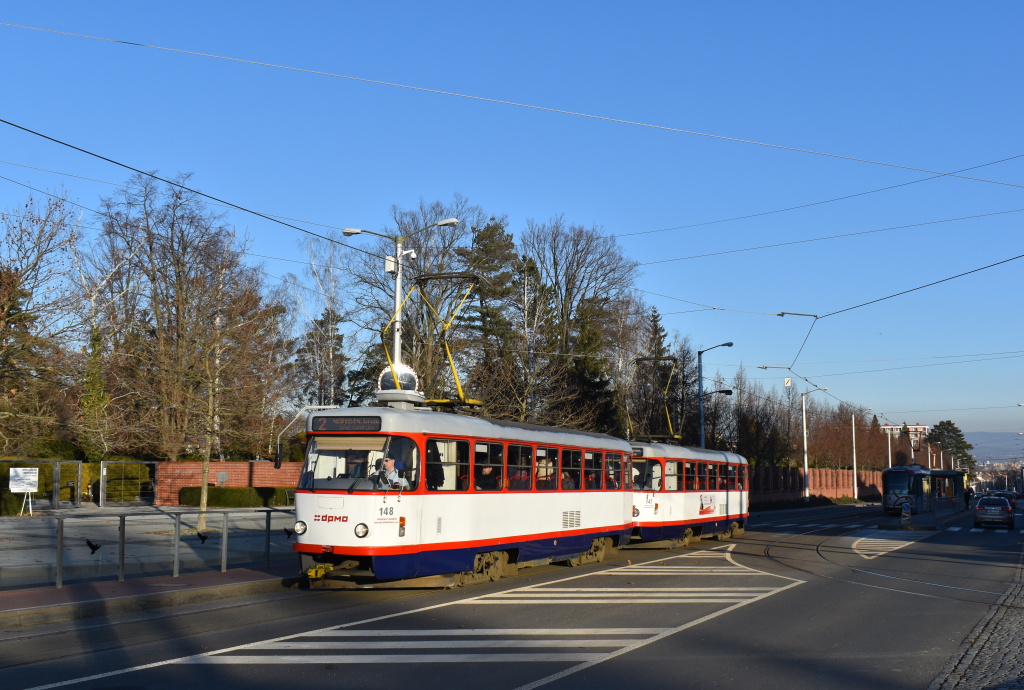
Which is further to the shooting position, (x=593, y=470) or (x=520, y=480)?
(x=593, y=470)

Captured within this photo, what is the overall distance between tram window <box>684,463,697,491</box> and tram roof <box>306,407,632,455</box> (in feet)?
27.3

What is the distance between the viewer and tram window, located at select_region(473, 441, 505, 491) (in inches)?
643

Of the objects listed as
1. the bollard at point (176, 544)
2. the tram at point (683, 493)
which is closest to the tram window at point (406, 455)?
the bollard at point (176, 544)

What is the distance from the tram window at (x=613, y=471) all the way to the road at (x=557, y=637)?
3488 millimetres

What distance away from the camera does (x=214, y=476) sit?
141ft

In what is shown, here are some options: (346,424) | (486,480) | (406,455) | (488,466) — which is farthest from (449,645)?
(488,466)

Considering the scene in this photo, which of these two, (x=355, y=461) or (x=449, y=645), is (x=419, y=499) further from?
(x=449, y=645)

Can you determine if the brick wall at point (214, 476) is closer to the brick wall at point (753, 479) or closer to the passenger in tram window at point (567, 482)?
the brick wall at point (753, 479)

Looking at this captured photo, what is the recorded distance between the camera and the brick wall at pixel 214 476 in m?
42.2

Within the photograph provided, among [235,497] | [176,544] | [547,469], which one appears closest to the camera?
[176,544]

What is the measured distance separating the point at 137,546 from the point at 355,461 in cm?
676

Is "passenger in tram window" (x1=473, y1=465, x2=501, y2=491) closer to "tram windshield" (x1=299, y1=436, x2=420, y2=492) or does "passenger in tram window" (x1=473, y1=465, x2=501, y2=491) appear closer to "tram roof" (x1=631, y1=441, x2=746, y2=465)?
"tram windshield" (x1=299, y1=436, x2=420, y2=492)

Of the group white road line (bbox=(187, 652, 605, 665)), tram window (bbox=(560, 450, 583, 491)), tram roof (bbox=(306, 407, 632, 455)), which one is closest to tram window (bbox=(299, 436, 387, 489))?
tram roof (bbox=(306, 407, 632, 455))

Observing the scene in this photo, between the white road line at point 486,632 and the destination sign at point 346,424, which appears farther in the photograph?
the destination sign at point 346,424
